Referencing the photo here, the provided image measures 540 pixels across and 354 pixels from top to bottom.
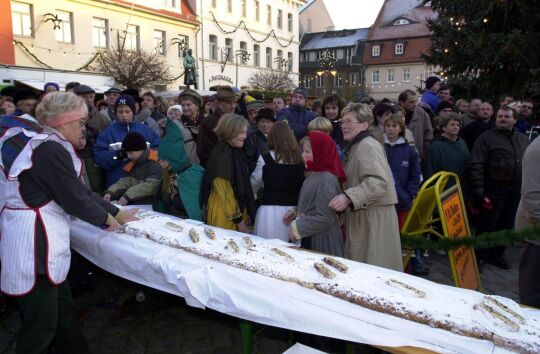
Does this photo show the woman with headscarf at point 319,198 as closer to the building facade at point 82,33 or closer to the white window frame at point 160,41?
the building facade at point 82,33

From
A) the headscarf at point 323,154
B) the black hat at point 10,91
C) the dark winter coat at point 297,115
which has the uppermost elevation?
the black hat at point 10,91

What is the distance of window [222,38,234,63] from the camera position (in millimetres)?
33688

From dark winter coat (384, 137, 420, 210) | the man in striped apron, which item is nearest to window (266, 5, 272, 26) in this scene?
dark winter coat (384, 137, 420, 210)

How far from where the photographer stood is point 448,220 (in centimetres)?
391

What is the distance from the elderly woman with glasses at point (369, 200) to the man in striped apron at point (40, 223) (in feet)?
6.30

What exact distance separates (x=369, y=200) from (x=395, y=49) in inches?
1887

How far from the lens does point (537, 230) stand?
2992 mm

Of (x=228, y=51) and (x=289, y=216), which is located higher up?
(x=228, y=51)

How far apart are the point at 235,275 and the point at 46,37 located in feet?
78.9

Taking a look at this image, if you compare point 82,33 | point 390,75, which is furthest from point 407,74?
point 82,33

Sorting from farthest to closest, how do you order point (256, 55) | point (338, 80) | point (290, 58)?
point (338, 80), point (290, 58), point (256, 55)

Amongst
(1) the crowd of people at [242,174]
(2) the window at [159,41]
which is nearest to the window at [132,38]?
(2) the window at [159,41]

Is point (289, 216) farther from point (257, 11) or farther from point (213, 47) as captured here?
point (257, 11)

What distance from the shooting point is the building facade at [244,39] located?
32.3m
